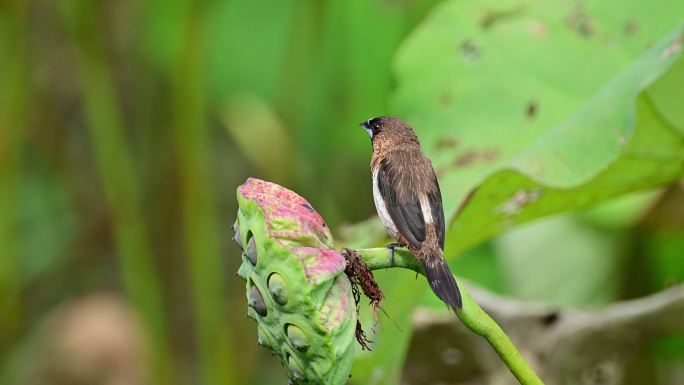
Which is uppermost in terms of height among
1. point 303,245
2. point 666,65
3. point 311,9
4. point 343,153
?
point 303,245

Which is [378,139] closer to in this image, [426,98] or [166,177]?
[426,98]

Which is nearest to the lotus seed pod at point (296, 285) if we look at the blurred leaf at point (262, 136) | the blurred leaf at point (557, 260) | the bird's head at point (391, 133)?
the bird's head at point (391, 133)

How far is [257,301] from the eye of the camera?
861 mm

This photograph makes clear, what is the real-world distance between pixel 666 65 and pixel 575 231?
1.17 m

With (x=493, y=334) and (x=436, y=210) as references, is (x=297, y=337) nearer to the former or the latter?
(x=493, y=334)

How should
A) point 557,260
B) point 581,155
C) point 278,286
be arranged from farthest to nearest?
point 557,260 < point 581,155 < point 278,286

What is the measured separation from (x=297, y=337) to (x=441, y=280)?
0.47ft

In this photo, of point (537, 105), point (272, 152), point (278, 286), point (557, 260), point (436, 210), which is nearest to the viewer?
point (278, 286)

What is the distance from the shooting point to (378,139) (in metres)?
1.17

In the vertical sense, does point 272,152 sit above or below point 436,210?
below

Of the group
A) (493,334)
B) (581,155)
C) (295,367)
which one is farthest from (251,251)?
(581,155)

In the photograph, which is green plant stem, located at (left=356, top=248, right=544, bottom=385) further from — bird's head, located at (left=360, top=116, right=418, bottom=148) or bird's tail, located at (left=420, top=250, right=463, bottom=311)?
bird's head, located at (left=360, top=116, right=418, bottom=148)

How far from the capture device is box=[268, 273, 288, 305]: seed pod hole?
0.83 meters

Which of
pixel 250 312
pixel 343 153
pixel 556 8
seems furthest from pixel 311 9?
pixel 250 312
